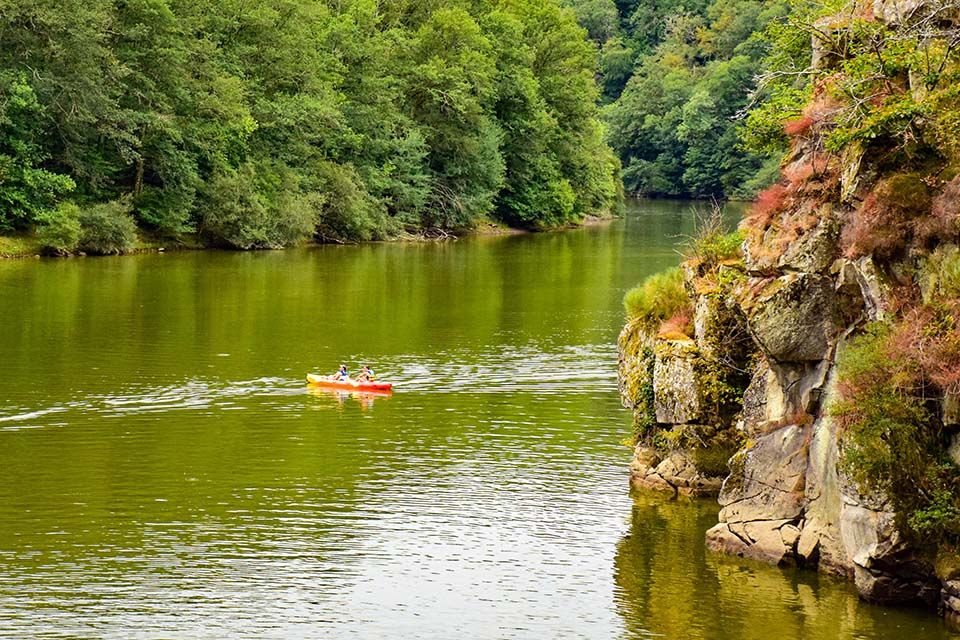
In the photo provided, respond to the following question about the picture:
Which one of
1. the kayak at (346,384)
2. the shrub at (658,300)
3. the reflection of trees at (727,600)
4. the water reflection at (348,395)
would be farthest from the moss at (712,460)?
the kayak at (346,384)

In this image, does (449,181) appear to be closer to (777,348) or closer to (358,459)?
(358,459)

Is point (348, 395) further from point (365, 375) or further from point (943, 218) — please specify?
point (943, 218)

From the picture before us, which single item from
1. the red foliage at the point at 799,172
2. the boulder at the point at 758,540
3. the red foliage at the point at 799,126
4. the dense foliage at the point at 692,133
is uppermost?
the dense foliage at the point at 692,133

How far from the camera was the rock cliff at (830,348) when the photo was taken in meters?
24.2

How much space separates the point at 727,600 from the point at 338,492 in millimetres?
10558

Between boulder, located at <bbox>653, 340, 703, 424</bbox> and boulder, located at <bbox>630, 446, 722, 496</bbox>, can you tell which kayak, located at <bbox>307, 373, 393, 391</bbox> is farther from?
boulder, located at <bbox>653, 340, 703, 424</bbox>

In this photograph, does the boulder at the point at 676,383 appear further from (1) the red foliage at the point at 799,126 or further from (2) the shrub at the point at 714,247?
(1) the red foliage at the point at 799,126

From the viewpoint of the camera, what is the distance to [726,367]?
3167cm

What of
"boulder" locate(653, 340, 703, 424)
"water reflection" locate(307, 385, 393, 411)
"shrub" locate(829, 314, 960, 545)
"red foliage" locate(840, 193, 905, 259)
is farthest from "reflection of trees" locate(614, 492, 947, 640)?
"water reflection" locate(307, 385, 393, 411)

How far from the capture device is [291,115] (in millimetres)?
96125

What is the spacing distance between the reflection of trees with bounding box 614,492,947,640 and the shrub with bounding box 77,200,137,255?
192 ft

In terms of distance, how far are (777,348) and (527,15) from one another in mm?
109704

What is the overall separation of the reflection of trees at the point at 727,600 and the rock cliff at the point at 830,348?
0.46 m

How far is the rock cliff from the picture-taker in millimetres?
24188
